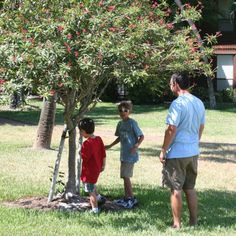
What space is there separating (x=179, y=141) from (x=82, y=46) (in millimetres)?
1450

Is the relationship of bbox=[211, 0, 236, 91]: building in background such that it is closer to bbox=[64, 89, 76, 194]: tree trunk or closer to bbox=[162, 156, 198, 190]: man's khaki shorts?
bbox=[64, 89, 76, 194]: tree trunk

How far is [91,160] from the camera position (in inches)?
277

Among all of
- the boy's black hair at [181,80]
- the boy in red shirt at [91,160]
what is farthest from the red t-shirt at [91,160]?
the boy's black hair at [181,80]

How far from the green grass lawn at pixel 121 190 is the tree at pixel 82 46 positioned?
1469mm

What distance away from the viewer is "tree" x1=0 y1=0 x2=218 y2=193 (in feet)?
19.6

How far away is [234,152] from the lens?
14.4 m

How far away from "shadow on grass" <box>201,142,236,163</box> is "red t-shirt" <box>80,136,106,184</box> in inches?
246

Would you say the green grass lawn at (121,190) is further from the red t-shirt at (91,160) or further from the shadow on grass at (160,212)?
the red t-shirt at (91,160)

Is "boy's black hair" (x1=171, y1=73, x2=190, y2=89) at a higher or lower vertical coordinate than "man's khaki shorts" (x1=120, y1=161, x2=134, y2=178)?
higher

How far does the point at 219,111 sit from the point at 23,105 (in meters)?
22.1

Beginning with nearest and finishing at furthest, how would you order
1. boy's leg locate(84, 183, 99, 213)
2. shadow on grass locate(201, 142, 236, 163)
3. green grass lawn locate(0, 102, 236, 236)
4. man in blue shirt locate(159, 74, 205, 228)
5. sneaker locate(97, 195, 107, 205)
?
man in blue shirt locate(159, 74, 205, 228) → green grass lawn locate(0, 102, 236, 236) → boy's leg locate(84, 183, 99, 213) → sneaker locate(97, 195, 107, 205) → shadow on grass locate(201, 142, 236, 163)

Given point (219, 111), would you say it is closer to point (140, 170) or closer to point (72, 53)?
point (140, 170)

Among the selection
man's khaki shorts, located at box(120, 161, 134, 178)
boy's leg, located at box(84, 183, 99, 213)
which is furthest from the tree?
man's khaki shorts, located at box(120, 161, 134, 178)

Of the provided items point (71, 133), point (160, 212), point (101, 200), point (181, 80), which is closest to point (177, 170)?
point (181, 80)
